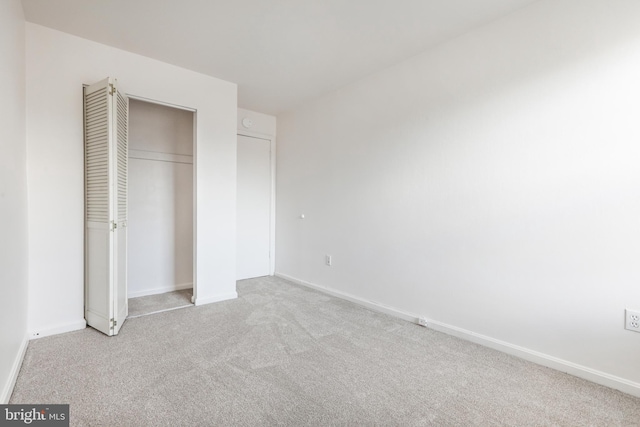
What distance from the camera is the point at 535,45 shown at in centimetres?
208

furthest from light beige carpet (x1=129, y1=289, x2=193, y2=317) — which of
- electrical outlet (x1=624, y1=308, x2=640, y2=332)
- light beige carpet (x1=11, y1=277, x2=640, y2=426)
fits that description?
electrical outlet (x1=624, y1=308, x2=640, y2=332)

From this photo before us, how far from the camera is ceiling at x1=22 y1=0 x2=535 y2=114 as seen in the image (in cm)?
215

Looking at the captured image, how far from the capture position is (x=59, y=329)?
2508 millimetres

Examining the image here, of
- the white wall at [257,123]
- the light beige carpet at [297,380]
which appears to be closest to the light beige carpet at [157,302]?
the light beige carpet at [297,380]

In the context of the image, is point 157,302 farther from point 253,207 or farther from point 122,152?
point 253,207

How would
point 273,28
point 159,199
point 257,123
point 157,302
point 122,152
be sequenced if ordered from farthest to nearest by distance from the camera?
point 257,123
point 159,199
point 157,302
point 122,152
point 273,28

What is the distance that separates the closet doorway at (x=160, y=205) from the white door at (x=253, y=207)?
70 centimetres

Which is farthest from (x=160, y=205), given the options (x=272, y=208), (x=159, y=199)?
(x=272, y=208)

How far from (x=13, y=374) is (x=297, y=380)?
1700mm

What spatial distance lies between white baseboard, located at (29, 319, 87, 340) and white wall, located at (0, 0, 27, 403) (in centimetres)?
15

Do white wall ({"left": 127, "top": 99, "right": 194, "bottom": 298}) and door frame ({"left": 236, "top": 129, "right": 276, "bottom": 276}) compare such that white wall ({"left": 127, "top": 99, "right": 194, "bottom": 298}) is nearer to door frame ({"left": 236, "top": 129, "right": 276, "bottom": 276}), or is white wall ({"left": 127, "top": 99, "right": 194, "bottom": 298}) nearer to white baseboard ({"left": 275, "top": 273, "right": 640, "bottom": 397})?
door frame ({"left": 236, "top": 129, "right": 276, "bottom": 276})

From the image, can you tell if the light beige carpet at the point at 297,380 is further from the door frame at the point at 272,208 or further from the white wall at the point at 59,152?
the door frame at the point at 272,208

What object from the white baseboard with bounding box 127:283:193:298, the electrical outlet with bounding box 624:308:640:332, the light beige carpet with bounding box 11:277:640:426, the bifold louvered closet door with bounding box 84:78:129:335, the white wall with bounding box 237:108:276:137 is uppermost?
the white wall with bounding box 237:108:276:137

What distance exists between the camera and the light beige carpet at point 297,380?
1.56 meters
